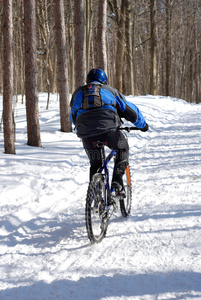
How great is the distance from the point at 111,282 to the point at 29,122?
6806mm

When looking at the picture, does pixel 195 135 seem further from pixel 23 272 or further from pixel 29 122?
pixel 23 272

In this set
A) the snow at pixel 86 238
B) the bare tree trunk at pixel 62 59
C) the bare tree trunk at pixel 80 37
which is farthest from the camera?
the bare tree trunk at pixel 80 37

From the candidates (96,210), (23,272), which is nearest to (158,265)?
(96,210)

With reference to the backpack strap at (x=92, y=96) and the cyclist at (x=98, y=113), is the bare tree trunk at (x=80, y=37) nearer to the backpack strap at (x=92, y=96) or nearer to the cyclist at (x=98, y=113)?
the cyclist at (x=98, y=113)

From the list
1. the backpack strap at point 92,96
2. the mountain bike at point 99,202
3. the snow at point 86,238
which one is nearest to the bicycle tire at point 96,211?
the mountain bike at point 99,202

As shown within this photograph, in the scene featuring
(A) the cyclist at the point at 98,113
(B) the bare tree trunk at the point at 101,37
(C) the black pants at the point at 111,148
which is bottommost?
(C) the black pants at the point at 111,148

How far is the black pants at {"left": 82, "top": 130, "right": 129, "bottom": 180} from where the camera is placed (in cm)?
366

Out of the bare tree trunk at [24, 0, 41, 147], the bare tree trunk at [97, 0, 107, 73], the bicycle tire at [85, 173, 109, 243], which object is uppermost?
the bare tree trunk at [97, 0, 107, 73]

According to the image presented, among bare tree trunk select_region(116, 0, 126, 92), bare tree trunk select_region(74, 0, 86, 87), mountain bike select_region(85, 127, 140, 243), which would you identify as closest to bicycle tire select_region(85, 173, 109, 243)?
mountain bike select_region(85, 127, 140, 243)

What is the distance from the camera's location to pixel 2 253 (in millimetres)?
3328

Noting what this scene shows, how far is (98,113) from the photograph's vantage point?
351 centimetres

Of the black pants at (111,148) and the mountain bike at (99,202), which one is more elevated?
the black pants at (111,148)

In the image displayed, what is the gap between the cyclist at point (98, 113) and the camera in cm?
347

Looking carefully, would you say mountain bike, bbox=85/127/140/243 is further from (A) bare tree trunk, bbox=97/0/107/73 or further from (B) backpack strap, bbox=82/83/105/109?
(A) bare tree trunk, bbox=97/0/107/73
